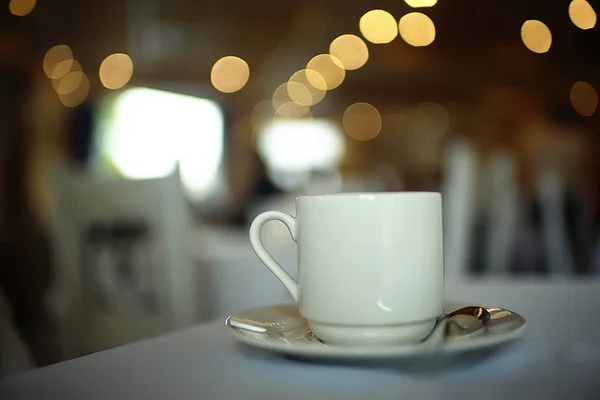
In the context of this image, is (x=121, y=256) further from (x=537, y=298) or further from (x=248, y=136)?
(x=248, y=136)

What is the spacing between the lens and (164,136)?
5.99 metres

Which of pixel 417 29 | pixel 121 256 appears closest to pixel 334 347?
pixel 121 256

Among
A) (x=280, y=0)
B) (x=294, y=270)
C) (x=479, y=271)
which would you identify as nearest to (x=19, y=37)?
(x=280, y=0)

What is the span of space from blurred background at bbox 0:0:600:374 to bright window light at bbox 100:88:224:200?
21mm

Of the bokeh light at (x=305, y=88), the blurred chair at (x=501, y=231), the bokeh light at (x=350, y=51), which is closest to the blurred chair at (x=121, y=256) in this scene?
the blurred chair at (x=501, y=231)

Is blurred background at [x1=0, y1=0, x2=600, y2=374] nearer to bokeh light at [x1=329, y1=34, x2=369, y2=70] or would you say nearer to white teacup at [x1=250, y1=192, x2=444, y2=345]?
bokeh light at [x1=329, y1=34, x2=369, y2=70]

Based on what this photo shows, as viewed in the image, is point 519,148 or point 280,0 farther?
point 519,148

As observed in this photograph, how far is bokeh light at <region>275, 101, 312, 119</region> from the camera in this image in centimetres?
660

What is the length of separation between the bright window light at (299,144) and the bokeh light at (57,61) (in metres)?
2.32

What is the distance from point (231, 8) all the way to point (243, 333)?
4452mm

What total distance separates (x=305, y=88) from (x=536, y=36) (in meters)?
2.26

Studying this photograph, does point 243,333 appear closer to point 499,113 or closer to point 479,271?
point 479,271

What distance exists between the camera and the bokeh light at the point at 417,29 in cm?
456

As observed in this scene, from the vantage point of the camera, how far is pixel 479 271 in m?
2.26
